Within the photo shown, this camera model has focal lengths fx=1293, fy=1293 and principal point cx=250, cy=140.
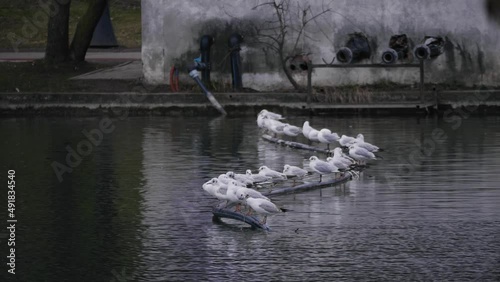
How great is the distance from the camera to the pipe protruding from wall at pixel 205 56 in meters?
30.6

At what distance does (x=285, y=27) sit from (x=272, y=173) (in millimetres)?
12901

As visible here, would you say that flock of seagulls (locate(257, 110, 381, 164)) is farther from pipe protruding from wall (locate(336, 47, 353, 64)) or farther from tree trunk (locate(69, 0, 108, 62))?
tree trunk (locate(69, 0, 108, 62))

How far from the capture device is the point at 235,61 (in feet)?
100

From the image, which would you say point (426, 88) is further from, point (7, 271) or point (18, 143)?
point (7, 271)

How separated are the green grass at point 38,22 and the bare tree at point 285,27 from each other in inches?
497

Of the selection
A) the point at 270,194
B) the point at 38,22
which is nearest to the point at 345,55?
the point at 270,194

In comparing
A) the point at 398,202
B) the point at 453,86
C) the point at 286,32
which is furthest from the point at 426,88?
the point at 398,202

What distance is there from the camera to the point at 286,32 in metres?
30.8

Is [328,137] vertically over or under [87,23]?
under

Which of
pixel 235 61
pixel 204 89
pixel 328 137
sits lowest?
pixel 328 137

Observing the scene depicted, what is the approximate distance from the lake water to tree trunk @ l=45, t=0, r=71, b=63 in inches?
299

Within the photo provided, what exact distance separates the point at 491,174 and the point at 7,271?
350 inches

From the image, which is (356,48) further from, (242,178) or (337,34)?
(242,178)

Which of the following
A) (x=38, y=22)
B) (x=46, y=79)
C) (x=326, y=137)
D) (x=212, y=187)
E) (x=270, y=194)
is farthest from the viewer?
(x=38, y=22)
